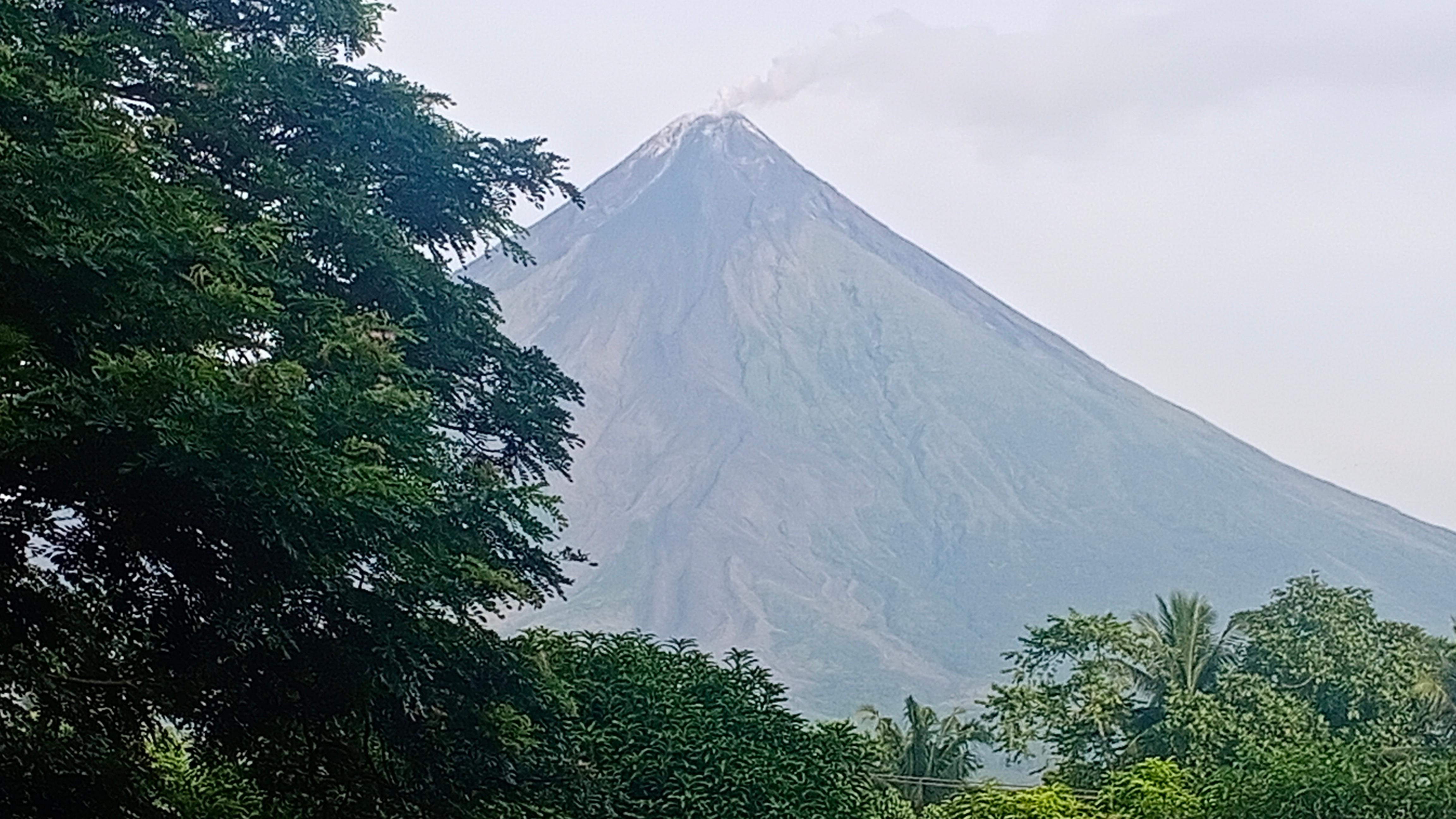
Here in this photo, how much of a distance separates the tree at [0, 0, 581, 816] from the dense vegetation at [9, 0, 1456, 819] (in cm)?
1

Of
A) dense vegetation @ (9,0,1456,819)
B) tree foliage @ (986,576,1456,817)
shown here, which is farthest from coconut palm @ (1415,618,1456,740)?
dense vegetation @ (9,0,1456,819)

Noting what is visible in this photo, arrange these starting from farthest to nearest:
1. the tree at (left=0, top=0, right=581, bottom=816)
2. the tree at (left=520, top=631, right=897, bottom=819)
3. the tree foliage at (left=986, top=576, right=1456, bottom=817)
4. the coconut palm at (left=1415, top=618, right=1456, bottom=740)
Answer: the coconut palm at (left=1415, top=618, right=1456, bottom=740) < the tree foliage at (left=986, top=576, right=1456, bottom=817) < the tree at (left=520, top=631, right=897, bottom=819) < the tree at (left=0, top=0, right=581, bottom=816)

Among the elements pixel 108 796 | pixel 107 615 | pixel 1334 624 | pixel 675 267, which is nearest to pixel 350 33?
pixel 107 615

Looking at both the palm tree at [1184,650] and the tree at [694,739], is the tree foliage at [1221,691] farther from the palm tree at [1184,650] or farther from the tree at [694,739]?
the tree at [694,739]

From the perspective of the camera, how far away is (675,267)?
10962cm

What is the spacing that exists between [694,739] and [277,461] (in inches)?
190

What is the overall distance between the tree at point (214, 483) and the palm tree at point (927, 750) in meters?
14.0

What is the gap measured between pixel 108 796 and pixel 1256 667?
14480 millimetres

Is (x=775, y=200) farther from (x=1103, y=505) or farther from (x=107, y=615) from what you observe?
(x=107, y=615)

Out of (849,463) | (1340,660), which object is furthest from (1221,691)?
(849,463)

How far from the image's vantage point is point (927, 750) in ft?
67.2

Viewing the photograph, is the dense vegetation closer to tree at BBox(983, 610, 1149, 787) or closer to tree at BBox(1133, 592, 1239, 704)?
tree at BBox(983, 610, 1149, 787)

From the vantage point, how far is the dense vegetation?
5.00 metres

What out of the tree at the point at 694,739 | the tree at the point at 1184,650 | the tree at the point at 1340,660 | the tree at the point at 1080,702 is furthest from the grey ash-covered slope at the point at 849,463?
the tree at the point at 694,739
